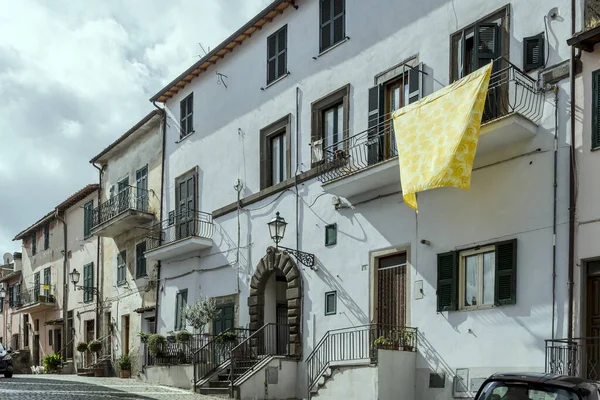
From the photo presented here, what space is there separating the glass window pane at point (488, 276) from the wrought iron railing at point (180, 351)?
9363 millimetres

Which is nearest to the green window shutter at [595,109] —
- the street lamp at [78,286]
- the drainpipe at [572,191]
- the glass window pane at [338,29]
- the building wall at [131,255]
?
the drainpipe at [572,191]

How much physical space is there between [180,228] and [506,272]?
1328 cm

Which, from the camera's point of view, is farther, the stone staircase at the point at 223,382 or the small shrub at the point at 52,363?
the small shrub at the point at 52,363

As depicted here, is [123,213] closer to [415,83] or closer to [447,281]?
[415,83]

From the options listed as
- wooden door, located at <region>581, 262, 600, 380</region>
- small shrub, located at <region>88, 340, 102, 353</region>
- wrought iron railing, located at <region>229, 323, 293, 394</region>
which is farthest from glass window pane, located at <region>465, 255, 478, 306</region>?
small shrub, located at <region>88, 340, 102, 353</region>

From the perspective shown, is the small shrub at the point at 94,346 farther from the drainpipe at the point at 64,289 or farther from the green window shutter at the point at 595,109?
the green window shutter at the point at 595,109

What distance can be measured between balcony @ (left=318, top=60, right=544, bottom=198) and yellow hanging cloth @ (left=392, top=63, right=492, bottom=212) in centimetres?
39

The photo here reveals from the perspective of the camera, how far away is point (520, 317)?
525 inches

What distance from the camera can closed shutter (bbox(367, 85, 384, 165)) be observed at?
1666 centimetres

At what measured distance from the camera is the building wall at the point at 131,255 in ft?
A: 88.8

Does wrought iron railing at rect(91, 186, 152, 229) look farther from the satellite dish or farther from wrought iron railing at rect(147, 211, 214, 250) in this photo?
the satellite dish

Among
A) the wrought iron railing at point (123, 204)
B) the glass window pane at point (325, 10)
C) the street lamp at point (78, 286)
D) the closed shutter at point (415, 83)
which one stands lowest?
the street lamp at point (78, 286)

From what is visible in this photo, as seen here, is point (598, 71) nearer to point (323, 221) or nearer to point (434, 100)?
point (434, 100)

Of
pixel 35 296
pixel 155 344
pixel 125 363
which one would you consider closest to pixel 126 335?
pixel 125 363
